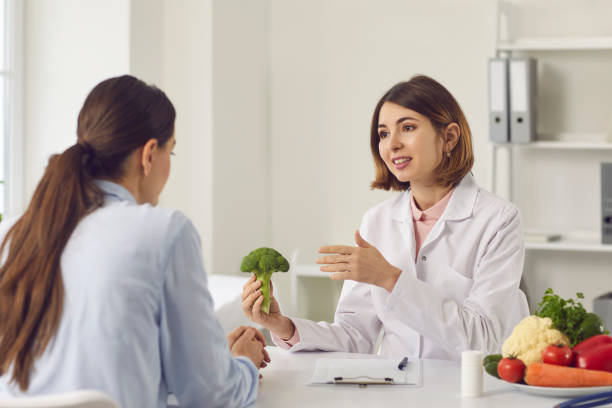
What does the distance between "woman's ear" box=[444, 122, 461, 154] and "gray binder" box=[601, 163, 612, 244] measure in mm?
1719

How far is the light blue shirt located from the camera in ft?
3.72

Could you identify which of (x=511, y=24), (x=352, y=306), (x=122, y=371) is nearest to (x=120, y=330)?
(x=122, y=371)

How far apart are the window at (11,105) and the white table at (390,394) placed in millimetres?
2249

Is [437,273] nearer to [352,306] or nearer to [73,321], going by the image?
[352,306]

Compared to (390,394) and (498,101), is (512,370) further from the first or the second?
(498,101)

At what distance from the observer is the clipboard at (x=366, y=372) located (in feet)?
4.94

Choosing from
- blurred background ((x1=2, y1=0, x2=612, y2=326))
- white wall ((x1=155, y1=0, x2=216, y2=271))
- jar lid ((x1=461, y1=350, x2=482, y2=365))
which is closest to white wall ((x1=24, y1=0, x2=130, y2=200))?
blurred background ((x1=2, y1=0, x2=612, y2=326))

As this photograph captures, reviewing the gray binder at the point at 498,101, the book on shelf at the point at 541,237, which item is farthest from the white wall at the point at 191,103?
the book on shelf at the point at 541,237

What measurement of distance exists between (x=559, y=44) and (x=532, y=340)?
8.10 ft

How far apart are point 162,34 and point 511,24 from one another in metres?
1.74

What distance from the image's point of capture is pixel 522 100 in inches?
137

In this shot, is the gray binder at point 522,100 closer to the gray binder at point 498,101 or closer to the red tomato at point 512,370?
the gray binder at point 498,101

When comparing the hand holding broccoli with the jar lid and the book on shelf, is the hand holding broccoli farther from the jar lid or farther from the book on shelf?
the book on shelf

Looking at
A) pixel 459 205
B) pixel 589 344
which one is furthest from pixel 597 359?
pixel 459 205
